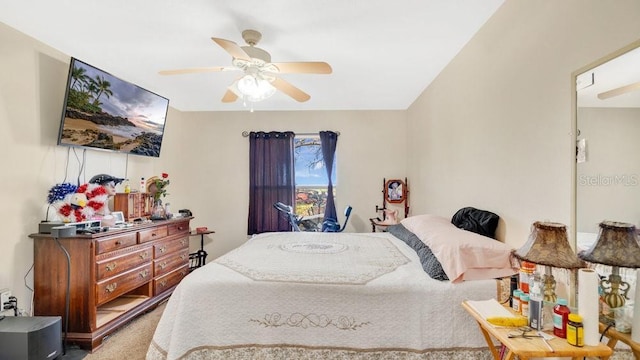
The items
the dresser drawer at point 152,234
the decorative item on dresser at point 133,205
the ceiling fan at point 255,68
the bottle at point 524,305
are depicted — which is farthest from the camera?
the decorative item on dresser at point 133,205

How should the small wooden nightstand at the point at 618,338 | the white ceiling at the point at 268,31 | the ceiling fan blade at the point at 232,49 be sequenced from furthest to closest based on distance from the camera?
1. the white ceiling at the point at 268,31
2. the ceiling fan blade at the point at 232,49
3. the small wooden nightstand at the point at 618,338

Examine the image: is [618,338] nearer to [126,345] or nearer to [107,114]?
[126,345]

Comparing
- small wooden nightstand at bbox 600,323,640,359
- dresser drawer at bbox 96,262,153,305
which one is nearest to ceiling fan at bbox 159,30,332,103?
dresser drawer at bbox 96,262,153,305

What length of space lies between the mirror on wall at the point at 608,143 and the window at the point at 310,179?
358 centimetres

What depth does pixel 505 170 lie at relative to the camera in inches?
76.7

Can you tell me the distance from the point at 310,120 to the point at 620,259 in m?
3.95

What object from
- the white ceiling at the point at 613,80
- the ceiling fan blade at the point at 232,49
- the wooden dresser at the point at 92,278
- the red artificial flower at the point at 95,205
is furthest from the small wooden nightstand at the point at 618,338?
the red artificial flower at the point at 95,205

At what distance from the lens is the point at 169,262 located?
132 inches

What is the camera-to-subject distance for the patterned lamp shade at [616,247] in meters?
1.03

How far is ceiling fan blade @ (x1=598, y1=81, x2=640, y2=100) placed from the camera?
1.09 m

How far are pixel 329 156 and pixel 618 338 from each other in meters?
3.69

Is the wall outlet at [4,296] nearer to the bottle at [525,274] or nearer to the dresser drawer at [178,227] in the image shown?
the dresser drawer at [178,227]

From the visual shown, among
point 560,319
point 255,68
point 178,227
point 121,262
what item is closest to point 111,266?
point 121,262

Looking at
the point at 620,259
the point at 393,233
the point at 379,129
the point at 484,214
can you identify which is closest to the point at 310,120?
the point at 379,129
